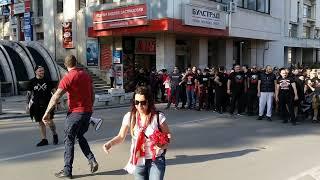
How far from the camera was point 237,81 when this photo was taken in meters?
15.9

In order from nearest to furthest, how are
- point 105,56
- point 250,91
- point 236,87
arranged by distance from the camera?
point 250,91, point 236,87, point 105,56

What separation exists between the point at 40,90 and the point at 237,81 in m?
8.11

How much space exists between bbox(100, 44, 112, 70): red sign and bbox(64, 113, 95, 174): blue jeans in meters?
22.0

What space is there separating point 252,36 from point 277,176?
1003 inches

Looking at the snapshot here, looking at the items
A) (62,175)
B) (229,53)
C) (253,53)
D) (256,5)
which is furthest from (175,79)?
(253,53)

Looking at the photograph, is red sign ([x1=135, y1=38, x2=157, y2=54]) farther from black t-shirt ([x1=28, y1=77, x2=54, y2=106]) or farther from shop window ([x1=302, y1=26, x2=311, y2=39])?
shop window ([x1=302, y1=26, x2=311, y2=39])

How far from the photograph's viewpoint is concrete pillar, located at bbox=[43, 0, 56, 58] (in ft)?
107

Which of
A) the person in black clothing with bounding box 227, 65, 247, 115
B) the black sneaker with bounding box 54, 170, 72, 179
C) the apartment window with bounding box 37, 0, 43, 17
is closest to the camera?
the black sneaker with bounding box 54, 170, 72, 179

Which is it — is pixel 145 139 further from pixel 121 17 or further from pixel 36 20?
pixel 36 20

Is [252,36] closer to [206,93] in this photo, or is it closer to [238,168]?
[206,93]

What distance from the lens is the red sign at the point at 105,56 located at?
96.1ft

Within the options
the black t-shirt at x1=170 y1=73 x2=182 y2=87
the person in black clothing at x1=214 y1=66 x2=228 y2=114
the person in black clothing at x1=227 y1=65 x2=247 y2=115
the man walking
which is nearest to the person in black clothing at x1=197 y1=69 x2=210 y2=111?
the person in black clothing at x1=214 y1=66 x2=228 y2=114

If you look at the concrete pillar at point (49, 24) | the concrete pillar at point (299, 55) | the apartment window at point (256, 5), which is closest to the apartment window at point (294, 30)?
the concrete pillar at point (299, 55)

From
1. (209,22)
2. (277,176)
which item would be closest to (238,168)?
(277,176)
